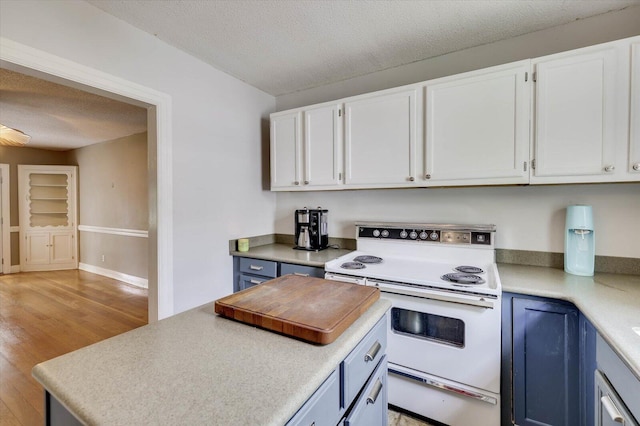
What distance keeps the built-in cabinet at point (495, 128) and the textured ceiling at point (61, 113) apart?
2421 mm

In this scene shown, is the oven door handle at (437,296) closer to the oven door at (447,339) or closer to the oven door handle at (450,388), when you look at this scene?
the oven door at (447,339)

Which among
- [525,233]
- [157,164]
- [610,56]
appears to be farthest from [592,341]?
[157,164]

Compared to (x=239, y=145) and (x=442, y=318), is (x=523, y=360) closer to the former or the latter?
(x=442, y=318)

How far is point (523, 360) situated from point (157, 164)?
2.46 meters

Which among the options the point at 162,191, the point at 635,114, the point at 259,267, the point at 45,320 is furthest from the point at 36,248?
the point at 635,114

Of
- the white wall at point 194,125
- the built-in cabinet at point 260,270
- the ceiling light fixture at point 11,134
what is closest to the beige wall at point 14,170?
the ceiling light fixture at point 11,134

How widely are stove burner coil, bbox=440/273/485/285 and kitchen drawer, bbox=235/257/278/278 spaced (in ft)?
4.11

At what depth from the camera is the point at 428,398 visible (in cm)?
168

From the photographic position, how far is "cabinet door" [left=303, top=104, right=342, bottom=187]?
7.71ft

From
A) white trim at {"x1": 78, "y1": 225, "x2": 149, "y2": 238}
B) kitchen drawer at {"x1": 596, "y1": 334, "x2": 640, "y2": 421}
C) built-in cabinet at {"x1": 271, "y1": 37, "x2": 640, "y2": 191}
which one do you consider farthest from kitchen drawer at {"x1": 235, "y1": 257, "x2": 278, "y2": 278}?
white trim at {"x1": 78, "y1": 225, "x2": 149, "y2": 238}

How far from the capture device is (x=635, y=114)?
1.48 meters

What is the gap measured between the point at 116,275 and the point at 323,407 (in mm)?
5504

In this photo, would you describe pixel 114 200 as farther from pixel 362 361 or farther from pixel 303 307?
pixel 362 361

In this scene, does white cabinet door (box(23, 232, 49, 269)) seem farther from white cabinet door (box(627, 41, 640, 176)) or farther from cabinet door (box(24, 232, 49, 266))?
white cabinet door (box(627, 41, 640, 176))
